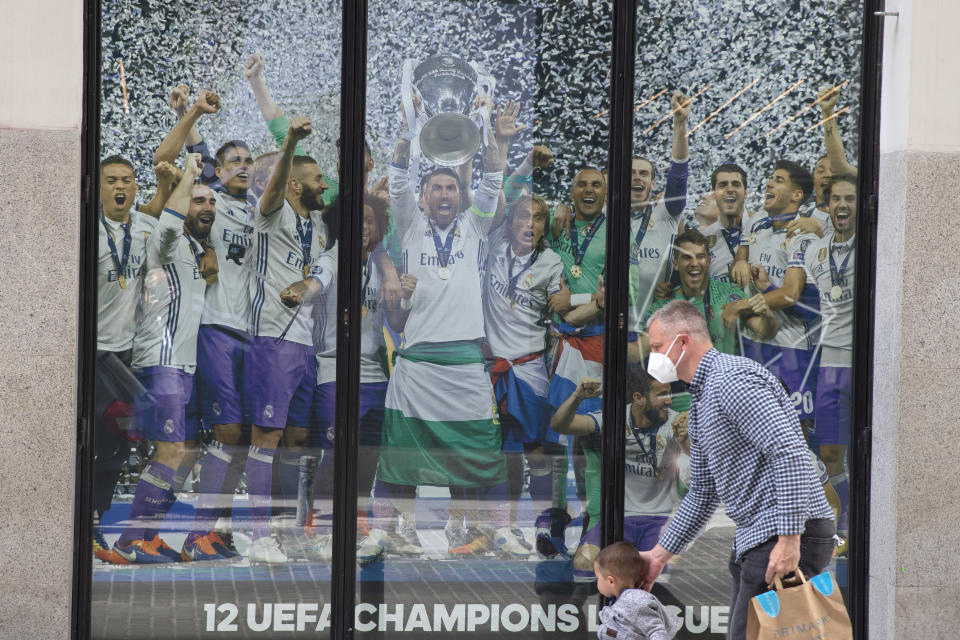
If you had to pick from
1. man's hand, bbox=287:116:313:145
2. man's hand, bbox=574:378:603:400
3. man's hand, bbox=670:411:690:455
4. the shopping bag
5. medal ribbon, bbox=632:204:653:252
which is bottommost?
the shopping bag

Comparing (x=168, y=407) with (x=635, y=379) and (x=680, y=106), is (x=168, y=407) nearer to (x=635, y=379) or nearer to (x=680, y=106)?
(x=635, y=379)

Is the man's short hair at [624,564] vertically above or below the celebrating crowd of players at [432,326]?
below

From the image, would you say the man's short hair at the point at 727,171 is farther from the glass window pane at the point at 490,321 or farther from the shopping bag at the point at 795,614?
the shopping bag at the point at 795,614

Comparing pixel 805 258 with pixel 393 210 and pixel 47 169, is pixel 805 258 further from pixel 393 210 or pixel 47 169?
pixel 47 169

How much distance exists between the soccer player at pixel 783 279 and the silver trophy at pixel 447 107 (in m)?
1.75

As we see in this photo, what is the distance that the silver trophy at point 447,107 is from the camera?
6.12 metres

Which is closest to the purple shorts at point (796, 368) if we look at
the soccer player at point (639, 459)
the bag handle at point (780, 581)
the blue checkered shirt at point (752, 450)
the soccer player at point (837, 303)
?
the soccer player at point (837, 303)

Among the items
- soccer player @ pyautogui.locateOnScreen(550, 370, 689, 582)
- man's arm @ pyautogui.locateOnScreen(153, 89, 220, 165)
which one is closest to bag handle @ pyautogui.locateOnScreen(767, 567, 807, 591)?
soccer player @ pyautogui.locateOnScreen(550, 370, 689, 582)

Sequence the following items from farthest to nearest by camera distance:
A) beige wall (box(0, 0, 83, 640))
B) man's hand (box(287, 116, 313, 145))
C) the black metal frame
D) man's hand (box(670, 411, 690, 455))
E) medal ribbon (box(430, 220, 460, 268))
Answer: man's hand (box(670, 411, 690, 455))
medal ribbon (box(430, 220, 460, 268))
man's hand (box(287, 116, 313, 145))
the black metal frame
beige wall (box(0, 0, 83, 640))

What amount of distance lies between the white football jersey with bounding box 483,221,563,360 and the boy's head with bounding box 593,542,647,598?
1.83 metres

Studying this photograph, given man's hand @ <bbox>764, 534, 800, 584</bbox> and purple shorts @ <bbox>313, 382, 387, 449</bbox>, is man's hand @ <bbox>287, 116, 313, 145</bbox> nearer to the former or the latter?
purple shorts @ <bbox>313, 382, 387, 449</bbox>

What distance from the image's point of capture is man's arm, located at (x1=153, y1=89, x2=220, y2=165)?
5.96 m

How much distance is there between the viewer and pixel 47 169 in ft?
18.4

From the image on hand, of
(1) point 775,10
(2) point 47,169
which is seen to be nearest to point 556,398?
(1) point 775,10
